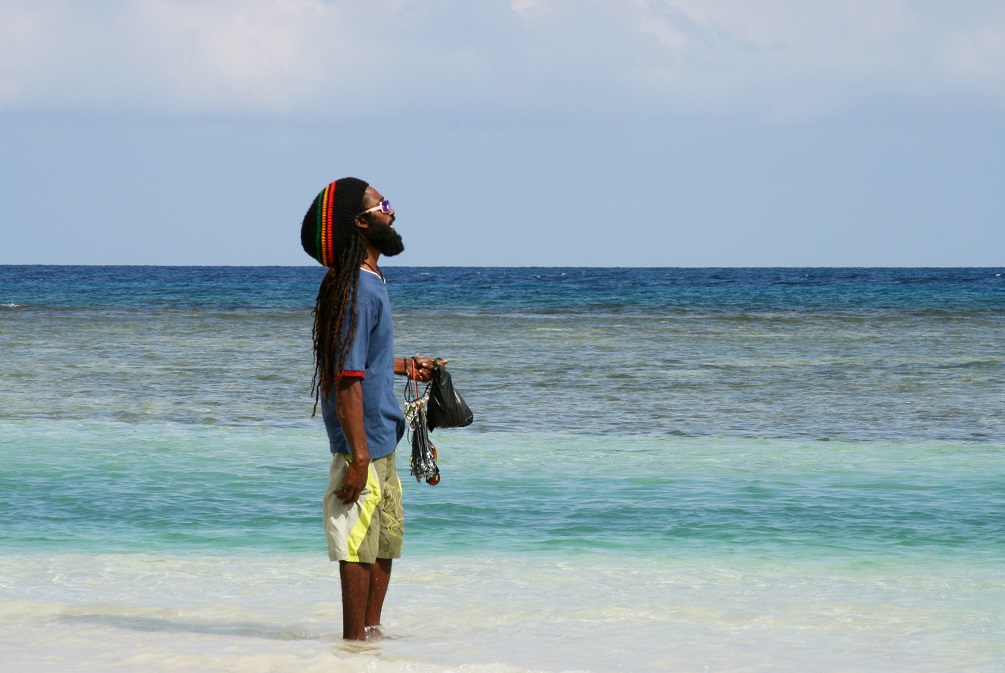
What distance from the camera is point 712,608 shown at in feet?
18.2

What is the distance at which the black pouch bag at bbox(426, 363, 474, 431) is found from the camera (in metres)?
4.88

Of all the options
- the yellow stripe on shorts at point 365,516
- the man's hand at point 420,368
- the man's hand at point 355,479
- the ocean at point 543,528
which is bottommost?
the ocean at point 543,528

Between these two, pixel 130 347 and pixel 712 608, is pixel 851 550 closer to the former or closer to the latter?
A: pixel 712 608

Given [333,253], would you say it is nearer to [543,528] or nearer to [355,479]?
[355,479]

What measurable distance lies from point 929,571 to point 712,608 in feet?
4.47

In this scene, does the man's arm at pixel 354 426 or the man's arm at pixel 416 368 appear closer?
the man's arm at pixel 354 426

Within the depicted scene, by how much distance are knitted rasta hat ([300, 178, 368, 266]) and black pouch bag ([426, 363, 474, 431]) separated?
0.67 meters

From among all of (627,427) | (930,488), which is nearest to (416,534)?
(930,488)

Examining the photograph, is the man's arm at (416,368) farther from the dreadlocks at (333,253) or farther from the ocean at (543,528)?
the ocean at (543,528)

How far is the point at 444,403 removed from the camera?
4.89 meters

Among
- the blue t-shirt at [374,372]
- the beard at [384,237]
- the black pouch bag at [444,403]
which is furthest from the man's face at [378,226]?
the black pouch bag at [444,403]

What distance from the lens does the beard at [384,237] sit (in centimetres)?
451

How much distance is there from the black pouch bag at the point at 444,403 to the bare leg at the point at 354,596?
0.63 m

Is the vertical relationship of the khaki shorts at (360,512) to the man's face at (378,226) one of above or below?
below
